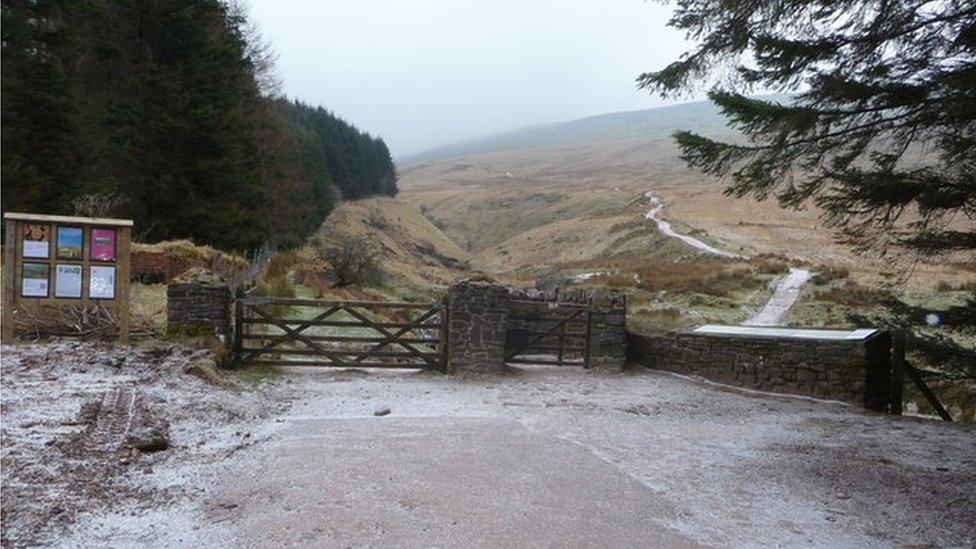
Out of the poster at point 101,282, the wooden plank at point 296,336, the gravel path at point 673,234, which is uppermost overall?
the gravel path at point 673,234

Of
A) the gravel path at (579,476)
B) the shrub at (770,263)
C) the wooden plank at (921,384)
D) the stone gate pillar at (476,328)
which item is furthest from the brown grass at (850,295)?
the stone gate pillar at (476,328)

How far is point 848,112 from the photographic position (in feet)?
23.7

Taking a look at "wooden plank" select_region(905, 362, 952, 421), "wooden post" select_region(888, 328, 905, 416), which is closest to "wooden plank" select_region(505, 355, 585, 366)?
"wooden post" select_region(888, 328, 905, 416)


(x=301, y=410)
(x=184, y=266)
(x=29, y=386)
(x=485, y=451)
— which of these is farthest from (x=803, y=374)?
(x=184, y=266)

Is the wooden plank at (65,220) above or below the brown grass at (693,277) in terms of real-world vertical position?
above

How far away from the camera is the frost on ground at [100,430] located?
4996mm

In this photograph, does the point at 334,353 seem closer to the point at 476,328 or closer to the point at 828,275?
the point at 476,328

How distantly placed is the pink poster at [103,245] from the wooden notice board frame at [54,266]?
0.04 m

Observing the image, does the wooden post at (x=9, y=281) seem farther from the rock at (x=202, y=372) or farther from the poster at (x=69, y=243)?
the rock at (x=202, y=372)

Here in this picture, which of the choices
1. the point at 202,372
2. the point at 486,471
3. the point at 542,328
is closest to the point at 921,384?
the point at 542,328

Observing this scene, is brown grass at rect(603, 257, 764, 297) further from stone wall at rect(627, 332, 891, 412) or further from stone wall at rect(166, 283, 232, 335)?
stone wall at rect(166, 283, 232, 335)

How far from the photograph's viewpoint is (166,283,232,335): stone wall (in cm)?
1133

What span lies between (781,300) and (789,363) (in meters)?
18.0

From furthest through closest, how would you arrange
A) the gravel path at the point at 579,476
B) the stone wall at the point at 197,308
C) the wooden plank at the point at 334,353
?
the wooden plank at the point at 334,353 → the stone wall at the point at 197,308 → the gravel path at the point at 579,476
